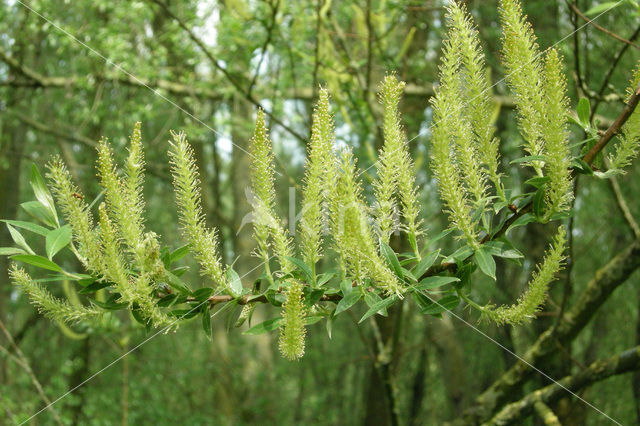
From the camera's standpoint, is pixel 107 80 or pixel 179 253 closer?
pixel 179 253

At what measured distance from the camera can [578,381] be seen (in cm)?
216

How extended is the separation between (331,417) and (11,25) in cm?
551

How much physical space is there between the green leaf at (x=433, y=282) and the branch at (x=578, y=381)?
4.81 ft

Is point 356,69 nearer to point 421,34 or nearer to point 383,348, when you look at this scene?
point 383,348

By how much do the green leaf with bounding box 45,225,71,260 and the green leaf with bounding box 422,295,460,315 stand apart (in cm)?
60

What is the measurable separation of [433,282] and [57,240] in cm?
62

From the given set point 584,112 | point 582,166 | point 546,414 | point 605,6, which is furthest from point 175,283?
point 546,414

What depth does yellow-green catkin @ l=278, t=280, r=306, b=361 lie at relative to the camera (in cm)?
82

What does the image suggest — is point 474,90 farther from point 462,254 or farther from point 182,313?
point 182,313

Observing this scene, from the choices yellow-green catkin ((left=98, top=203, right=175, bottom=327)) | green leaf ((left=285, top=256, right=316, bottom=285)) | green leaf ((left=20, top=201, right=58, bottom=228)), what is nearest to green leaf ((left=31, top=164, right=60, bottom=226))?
green leaf ((left=20, top=201, right=58, bottom=228))

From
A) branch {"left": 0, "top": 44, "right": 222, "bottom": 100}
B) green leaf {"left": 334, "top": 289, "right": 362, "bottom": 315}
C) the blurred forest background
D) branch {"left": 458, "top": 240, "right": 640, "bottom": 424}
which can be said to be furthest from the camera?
branch {"left": 0, "top": 44, "right": 222, "bottom": 100}

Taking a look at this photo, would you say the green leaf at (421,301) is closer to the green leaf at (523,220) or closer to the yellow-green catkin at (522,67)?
the green leaf at (523,220)

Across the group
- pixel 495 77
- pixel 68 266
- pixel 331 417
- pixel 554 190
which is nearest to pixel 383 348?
pixel 554 190

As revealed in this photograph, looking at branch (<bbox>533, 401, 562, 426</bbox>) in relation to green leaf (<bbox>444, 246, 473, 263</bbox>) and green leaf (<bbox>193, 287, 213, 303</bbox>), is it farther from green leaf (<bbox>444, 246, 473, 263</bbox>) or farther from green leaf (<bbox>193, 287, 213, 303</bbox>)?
green leaf (<bbox>193, 287, 213, 303</bbox>)
